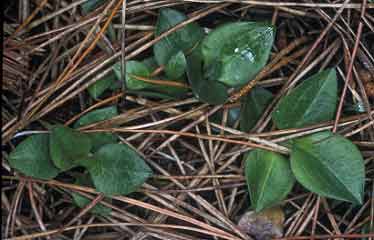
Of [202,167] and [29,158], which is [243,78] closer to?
[202,167]

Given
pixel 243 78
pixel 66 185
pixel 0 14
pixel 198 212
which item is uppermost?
pixel 0 14

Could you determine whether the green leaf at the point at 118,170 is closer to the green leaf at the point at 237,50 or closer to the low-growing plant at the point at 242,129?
the low-growing plant at the point at 242,129

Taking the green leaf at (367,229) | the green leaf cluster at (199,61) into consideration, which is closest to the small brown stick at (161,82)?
the green leaf cluster at (199,61)

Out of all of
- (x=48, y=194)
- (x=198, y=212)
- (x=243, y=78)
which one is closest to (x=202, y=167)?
(x=198, y=212)

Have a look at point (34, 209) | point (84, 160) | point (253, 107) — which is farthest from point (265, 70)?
point (34, 209)

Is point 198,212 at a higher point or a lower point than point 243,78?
lower

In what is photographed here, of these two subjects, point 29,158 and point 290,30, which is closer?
point 29,158
